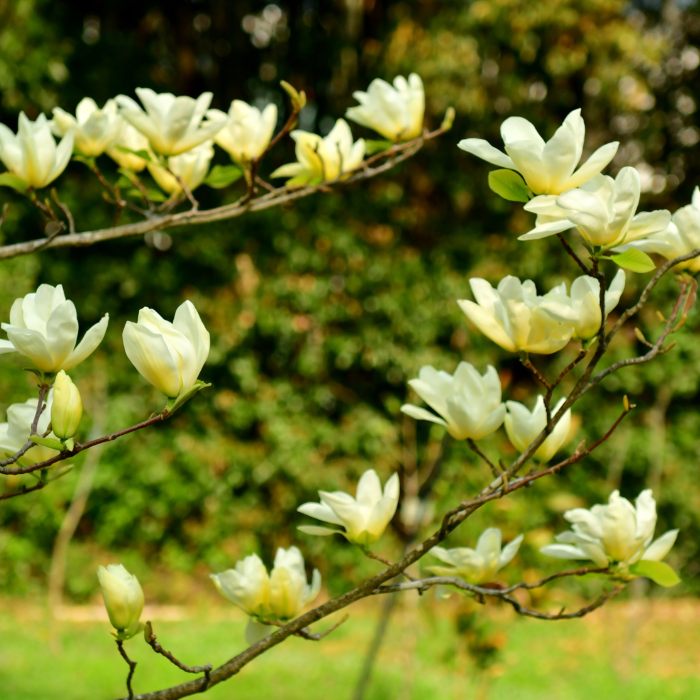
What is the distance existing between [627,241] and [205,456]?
410cm

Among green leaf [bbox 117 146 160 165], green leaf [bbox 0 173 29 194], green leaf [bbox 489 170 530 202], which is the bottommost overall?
green leaf [bbox 0 173 29 194]

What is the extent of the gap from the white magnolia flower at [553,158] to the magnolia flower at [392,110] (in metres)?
0.52

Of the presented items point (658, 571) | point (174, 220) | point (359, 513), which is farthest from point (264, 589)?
point (174, 220)

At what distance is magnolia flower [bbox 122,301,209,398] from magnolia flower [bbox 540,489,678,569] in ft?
1.19

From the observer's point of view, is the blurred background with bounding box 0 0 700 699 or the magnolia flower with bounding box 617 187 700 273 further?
the blurred background with bounding box 0 0 700 699

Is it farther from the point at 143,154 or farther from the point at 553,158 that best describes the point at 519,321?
the point at 143,154

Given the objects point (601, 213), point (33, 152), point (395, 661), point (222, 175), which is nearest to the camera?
point (601, 213)

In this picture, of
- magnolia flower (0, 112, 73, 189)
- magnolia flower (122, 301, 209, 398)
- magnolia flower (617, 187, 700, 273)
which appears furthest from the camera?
magnolia flower (0, 112, 73, 189)

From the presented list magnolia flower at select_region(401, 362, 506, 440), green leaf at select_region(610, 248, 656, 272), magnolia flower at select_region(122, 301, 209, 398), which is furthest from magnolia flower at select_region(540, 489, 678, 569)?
magnolia flower at select_region(122, 301, 209, 398)

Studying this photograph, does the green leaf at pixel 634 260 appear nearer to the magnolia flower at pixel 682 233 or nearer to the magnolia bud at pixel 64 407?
the magnolia flower at pixel 682 233

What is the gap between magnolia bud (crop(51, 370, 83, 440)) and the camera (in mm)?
551

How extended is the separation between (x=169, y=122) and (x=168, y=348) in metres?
0.45

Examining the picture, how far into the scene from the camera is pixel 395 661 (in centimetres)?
351

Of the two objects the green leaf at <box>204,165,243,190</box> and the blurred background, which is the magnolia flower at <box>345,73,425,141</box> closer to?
the green leaf at <box>204,165,243,190</box>
